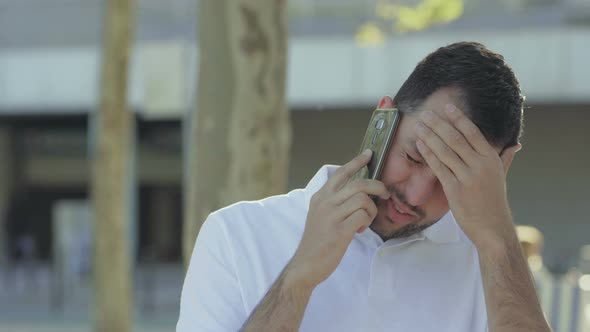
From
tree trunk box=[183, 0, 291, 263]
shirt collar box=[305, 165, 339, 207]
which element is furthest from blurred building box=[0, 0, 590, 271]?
shirt collar box=[305, 165, 339, 207]

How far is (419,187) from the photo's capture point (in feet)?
7.75

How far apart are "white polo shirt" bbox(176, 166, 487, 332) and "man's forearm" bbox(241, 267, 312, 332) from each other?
0.27 feet

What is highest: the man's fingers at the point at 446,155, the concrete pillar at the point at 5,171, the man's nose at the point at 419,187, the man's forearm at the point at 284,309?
Answer: the man's fingers at the point at 446,155

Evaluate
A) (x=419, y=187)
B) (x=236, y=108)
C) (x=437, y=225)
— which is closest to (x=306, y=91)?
(x=236, y=108)

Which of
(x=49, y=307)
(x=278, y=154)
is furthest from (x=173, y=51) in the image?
(x=278, y=154)

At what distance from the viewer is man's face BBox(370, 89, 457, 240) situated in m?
2.34

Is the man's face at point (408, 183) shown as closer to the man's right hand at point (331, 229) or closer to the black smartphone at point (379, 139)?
the black smartphone at point (379, 139)

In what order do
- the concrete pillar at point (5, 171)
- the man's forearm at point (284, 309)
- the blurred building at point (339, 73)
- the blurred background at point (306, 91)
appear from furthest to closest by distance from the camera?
the concrete pillar at point (5, 171) < the blurred building at point (339, 73) < the blurred background at point (306, 91) < the man's forearm at point (284, 309)

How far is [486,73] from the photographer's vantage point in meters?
2.42

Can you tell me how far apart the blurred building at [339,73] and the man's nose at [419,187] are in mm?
13661

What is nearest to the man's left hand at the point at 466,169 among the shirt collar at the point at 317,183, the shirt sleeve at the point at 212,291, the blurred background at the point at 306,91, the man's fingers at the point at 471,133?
the man's fingers at the point at 471,133

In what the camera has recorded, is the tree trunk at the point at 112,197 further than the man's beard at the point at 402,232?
Yes

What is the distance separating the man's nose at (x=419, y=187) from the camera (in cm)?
236

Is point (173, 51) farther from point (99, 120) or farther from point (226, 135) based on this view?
point (226, 135)
